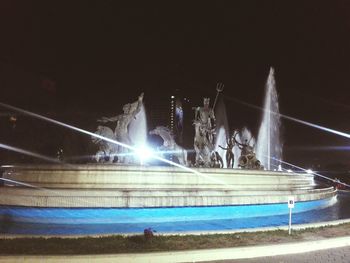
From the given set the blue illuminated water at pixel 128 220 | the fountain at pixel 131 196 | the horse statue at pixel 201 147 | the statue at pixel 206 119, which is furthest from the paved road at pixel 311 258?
the statue at pixel 206 119

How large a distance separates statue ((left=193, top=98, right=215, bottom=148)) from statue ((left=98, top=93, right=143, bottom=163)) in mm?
3640

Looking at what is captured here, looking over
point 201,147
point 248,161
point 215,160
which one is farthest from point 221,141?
point 201,147

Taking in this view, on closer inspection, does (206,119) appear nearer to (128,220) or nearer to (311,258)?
(128,220)

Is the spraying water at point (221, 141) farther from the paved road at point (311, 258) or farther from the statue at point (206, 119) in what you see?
the paved road at point (311, 258)

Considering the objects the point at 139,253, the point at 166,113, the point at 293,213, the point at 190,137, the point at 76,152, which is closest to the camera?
the point at 139,253

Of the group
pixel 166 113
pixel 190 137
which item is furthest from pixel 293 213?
pixel 166 113

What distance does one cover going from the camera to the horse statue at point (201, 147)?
20016 mm

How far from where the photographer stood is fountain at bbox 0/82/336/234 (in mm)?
12320

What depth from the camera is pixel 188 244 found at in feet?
27.6

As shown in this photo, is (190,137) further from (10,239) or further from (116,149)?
(10,239)

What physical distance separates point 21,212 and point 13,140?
31.5 m

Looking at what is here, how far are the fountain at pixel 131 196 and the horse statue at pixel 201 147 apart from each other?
3.32 m

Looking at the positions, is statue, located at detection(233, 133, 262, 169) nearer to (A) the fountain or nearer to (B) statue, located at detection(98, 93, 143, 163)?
(A) the fountain

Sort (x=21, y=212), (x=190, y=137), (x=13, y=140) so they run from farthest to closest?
(x=190, y=137)
(x=13, y=140)
(x=21, y=212)
